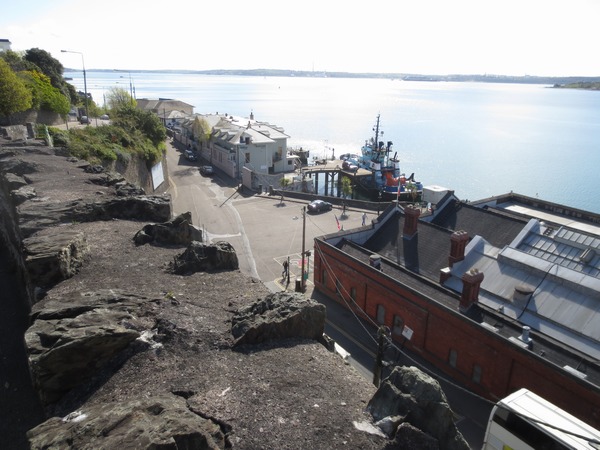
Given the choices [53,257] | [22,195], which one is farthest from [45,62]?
[53,257]

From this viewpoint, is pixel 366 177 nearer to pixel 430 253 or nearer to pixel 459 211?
pixel 459 211

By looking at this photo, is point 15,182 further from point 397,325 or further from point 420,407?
point 420,407

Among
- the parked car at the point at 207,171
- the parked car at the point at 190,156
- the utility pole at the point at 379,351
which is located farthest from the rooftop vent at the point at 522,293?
the parked car at the point at 190,156

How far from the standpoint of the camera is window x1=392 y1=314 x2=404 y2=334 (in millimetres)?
25188

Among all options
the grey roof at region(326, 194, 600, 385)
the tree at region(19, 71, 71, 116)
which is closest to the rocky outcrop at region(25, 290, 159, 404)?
the grey roof at region(326, 194, 600, 385)

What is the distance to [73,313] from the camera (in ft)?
40.3

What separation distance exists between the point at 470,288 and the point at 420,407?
1433 cm

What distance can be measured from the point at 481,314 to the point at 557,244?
7479 mm

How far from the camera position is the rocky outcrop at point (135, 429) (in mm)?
7863

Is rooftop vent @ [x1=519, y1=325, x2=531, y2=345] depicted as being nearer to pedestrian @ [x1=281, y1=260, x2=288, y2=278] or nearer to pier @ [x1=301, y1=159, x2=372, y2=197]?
pedestrian @ [x1=281, y1=260, x2=288, y2=278]

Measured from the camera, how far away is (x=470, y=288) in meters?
22.4

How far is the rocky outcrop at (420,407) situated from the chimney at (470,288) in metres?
13.7

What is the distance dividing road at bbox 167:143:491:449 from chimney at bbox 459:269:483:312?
411 cm

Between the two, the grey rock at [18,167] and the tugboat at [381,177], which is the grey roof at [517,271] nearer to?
the grey rock at [18,167]
